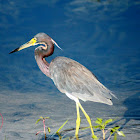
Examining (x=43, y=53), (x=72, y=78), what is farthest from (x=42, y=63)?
(x=72, y=78)

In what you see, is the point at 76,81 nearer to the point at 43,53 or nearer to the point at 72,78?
the point at 72,78

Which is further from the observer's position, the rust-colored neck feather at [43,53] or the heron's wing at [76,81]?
the rust-colored neck feather at [43,53]

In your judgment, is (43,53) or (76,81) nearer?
(76,81)

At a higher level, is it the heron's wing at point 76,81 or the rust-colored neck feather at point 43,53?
the rust-colored neck feather at point 43,53

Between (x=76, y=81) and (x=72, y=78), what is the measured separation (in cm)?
8

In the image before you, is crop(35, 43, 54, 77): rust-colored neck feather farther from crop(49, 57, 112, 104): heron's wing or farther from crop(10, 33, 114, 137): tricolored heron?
crop(49, 57, 112, 104): heron's wing

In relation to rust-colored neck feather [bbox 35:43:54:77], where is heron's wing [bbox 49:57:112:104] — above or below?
below

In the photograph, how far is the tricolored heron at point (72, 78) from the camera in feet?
12.6

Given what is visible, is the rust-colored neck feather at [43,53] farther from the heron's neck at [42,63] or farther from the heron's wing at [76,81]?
the heron's wing at [76,81]

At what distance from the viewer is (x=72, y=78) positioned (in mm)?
3957

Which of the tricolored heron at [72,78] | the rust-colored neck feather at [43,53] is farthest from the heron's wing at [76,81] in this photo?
the rust-colored neck feather at [43,53]

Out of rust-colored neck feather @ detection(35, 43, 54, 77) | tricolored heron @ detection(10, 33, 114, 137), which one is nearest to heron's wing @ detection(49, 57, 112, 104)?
tricolored heron @ detection(10, 33, 114, 137)

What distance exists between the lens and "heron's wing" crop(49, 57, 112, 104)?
12.6ft

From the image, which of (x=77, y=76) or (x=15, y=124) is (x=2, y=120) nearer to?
(x=15, y=124)
